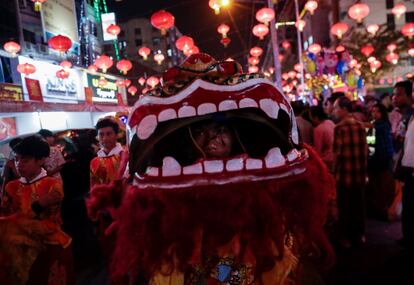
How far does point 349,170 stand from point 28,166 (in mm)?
3694

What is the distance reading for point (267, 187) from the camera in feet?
5.19

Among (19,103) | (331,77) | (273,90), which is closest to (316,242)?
(273,90)

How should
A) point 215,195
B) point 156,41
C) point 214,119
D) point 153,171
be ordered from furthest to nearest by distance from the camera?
1. point 156,41
2. point 214,119
3. point 153,171
4. point 215,195

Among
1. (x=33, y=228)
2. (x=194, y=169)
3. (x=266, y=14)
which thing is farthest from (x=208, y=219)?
(x=266, y=14)

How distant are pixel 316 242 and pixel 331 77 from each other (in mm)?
17075

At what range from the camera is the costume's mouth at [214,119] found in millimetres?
1572

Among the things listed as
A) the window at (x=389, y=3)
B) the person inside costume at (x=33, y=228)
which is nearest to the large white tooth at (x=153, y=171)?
the person inside costume at (x=33, y=228)

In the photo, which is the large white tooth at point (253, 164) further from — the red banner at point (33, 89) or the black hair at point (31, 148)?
the red banner at point (33, 89)

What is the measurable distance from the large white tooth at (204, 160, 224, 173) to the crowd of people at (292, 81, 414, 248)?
7.93 ft

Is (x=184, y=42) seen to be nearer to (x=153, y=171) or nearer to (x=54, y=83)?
(x=54, y=83)

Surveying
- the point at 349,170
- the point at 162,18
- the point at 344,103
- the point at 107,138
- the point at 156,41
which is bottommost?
the point at 349,170

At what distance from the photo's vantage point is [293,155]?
1.71 meters

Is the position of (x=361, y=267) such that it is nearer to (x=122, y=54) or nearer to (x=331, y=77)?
(x=331, y=77)

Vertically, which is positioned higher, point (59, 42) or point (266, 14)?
point (266, 14)
